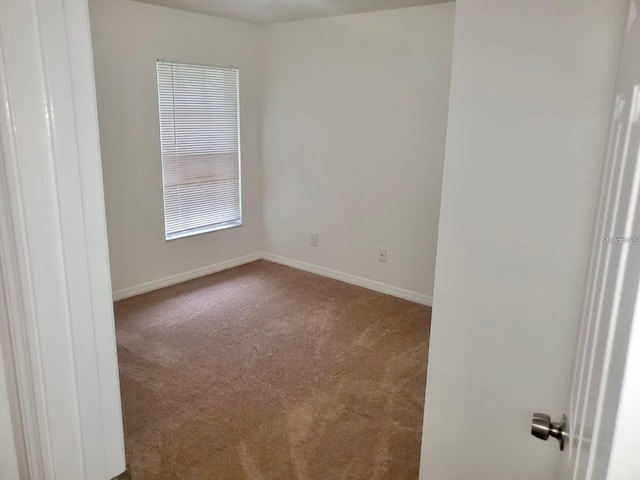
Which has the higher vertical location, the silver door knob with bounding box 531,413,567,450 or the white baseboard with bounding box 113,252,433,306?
the silver door knob with bounding box 531,413,567,450

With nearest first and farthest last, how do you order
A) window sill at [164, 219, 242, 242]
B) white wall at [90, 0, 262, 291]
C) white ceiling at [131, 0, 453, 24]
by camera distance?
white ceiling at [131, 0, 453, 24]
white wall at [90, 0, 262, 291]
window sill at [164, 219, 242, 242]

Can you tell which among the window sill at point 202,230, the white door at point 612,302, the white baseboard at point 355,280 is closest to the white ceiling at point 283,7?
the window sill at point 202,230

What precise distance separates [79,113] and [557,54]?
1.02 meters

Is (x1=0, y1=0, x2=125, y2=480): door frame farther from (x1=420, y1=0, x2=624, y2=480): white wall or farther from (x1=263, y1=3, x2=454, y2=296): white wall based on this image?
(x1=263, y1=3, x2=454, y2=296): white wall

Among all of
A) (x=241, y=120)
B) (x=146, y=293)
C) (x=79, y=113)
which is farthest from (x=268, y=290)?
(x=79, y=113)

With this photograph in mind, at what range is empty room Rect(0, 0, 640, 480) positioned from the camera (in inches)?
26.8

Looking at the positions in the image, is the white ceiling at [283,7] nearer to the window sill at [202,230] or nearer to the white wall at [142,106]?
the white wall at [142,106]

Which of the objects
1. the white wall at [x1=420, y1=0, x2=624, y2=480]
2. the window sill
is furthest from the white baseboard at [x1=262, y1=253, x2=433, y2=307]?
the white wall at [x1=420, y1=0, x2=624, y2=480]

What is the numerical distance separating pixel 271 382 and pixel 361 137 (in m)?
2.19

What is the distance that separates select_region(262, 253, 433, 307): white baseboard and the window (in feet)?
2.05

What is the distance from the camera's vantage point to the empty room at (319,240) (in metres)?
0.68

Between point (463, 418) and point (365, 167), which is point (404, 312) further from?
point (463, 418)

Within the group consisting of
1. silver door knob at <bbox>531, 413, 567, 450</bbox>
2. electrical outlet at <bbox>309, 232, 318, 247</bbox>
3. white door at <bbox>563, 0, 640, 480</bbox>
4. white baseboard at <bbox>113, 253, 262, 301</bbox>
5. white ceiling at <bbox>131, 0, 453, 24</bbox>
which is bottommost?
white baseboard at <bbox>113, 253, 262, 301</bbox>

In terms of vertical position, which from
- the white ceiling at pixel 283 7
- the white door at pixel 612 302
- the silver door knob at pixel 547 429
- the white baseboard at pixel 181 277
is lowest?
the white baseboard at pixel 181 277
